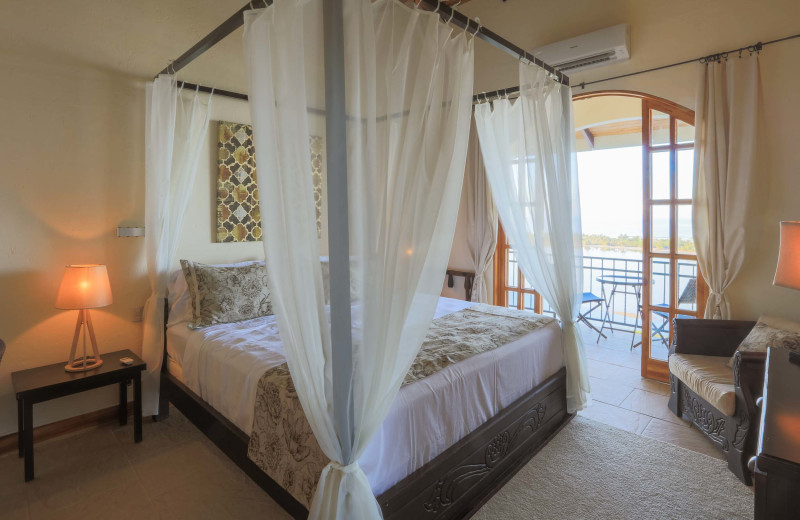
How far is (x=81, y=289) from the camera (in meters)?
2.53

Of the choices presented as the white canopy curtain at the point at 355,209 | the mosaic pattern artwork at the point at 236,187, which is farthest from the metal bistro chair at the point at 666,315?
the mosaic pattern artwork at the point at 236,187

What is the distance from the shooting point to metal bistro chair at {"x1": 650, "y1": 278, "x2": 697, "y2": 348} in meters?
3.50

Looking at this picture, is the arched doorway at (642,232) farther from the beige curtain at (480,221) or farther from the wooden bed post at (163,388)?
the wooden bed post at (163,388)

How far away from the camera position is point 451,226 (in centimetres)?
171

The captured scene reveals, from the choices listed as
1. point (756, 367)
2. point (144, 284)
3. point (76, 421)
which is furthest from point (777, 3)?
point (76, 421)

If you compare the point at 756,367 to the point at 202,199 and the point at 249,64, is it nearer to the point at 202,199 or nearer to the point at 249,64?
the point at 249,64

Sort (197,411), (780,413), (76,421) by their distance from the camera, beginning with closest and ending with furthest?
(780,413)
(197,411)
(76,421)

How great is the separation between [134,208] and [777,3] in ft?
15.6

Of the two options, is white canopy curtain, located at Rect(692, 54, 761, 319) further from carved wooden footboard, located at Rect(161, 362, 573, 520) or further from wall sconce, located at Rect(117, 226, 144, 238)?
wall sconce, located at Rect(117, 226, 144, 238)

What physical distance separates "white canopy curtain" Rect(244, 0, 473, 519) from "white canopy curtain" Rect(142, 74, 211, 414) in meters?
1.64

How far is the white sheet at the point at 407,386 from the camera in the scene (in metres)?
1.71

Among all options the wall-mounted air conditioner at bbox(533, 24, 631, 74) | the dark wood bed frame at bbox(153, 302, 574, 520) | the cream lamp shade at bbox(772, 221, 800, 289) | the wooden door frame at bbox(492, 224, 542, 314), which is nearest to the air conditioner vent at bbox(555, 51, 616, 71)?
the wall-mounted air conditioner at bbox(533, 24, 631, 74)

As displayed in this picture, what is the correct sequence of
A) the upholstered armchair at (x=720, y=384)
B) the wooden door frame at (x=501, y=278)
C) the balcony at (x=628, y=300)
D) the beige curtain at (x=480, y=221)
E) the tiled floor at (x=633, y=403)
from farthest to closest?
the wooden door frame at (x=501, y=278) → the beige curtain at (x=480, y=221) → the balcony at (x=628, y=300) → the tiled floor at (x=633, y=403) → the upholstered armchair at (x=720, y=384)

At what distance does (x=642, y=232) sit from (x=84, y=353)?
4367 mm
